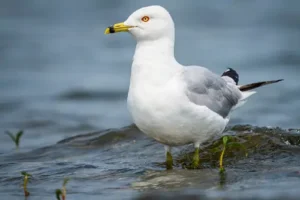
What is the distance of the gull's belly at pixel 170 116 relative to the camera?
287 inches

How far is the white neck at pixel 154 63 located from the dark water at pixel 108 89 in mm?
972

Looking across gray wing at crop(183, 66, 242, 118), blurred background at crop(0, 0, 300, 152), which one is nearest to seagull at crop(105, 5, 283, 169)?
gray wing at crop(183, 66, 242, 118)

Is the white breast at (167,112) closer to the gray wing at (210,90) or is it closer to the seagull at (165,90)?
the seagull at (165,90)

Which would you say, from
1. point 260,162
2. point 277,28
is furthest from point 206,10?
point 260,162

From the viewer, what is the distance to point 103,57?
15742mm

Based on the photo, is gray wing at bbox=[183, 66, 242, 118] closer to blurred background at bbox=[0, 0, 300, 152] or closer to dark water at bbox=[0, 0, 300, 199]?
dark water at bbox=[0, 0, 300, 199]

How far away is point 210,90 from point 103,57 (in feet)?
26.0

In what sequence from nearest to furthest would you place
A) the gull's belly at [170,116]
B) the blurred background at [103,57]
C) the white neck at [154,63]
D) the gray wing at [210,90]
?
1. the gull's belly at [170,116]
2. the white neck at [154,63]
3. the gray wing at [210,90]
4. the blurred background at [103,57]

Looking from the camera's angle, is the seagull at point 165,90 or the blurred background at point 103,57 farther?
the blurred background at point 103,57

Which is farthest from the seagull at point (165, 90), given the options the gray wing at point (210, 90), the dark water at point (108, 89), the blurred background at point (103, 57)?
the blurred background at point (103, 57)

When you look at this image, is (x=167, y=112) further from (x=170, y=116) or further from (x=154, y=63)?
(x=154, y=63)

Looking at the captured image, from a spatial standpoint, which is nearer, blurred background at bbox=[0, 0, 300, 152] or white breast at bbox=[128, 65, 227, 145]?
white breast at bbox=[128, 65, 227, 145]

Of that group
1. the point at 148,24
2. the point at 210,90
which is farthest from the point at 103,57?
the point at 148,24

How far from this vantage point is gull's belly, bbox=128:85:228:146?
7293 millimetres
